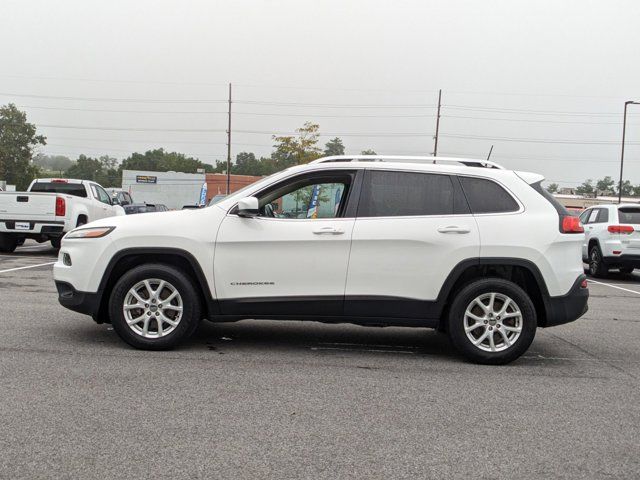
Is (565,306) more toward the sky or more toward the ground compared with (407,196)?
more toward the ground

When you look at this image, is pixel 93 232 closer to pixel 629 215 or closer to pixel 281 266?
pixel 281 266

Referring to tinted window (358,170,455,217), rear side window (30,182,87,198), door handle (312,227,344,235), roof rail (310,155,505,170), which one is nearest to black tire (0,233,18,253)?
rear side window (30,182,87,198)

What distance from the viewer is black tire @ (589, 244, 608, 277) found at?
1424cm

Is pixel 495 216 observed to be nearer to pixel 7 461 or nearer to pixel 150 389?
pixel 150 389

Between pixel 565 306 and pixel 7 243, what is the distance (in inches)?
549

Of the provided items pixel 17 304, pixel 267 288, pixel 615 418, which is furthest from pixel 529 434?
pixel 17 304

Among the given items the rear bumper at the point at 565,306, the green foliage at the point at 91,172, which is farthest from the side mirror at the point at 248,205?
the green foliage at the point at 91,172

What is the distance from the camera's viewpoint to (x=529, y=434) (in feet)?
13.1

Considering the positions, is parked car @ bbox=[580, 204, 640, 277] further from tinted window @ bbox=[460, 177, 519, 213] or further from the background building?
the background building

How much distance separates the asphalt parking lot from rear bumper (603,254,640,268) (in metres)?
7.36

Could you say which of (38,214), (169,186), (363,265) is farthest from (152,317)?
(169,186)

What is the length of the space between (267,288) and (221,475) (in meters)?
2.57

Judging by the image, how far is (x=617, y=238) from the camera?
1373 centimetres

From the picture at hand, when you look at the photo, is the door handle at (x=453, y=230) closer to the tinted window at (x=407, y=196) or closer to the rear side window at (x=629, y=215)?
the tinted window at (x=407, y=196)
